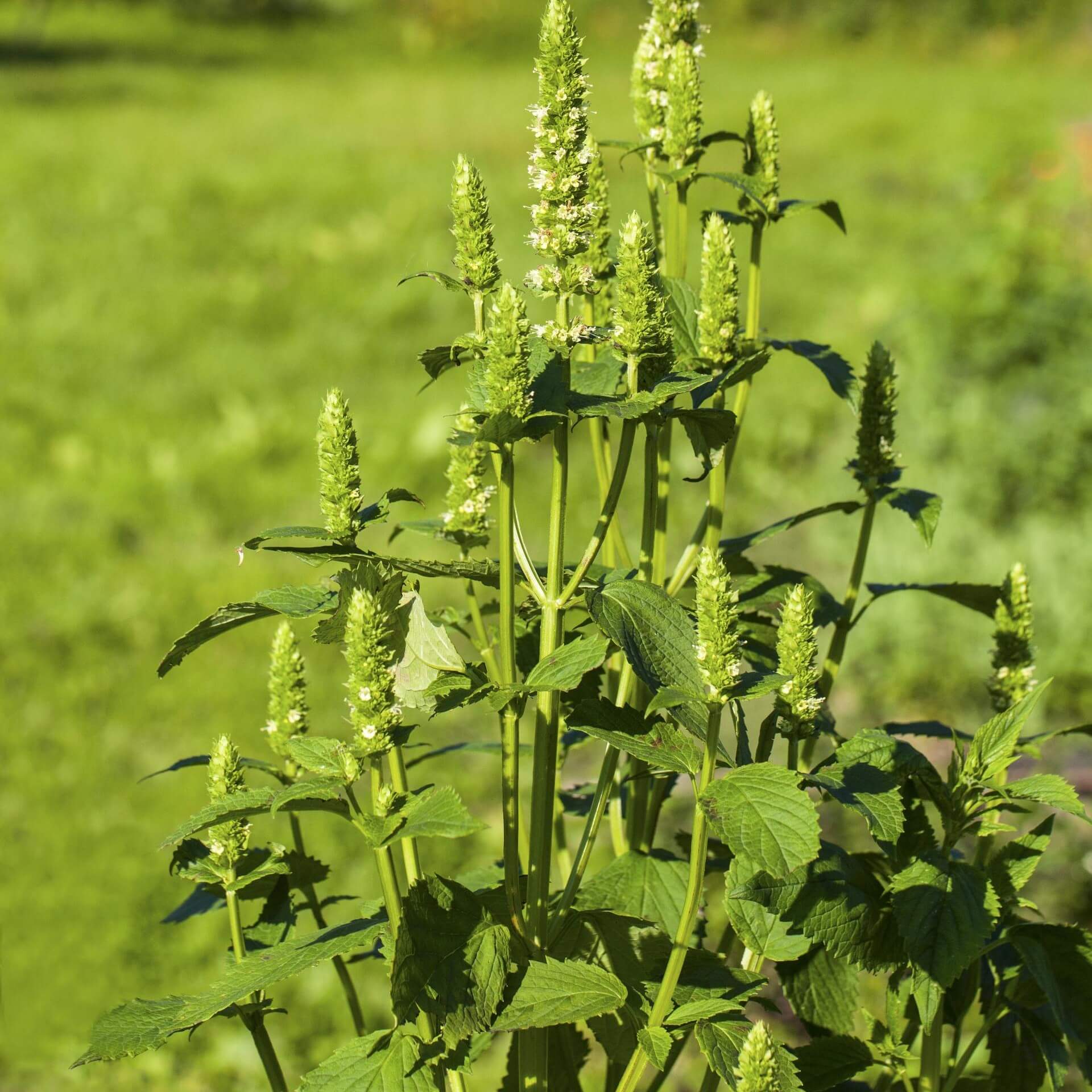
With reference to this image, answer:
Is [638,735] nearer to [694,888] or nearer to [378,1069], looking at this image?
[694,888]

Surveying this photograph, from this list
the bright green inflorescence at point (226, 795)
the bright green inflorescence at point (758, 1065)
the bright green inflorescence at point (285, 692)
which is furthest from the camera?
the bright green inflorescence at point (285, 692)

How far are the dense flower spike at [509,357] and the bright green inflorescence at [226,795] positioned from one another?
0.42 metres

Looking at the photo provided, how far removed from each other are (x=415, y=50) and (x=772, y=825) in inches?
688

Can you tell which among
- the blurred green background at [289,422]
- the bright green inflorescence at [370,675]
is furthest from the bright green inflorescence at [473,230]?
the blurred green background at [289,422]

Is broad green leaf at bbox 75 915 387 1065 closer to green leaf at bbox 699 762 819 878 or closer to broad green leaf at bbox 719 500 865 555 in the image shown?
green leaf at bbox 699 762 819 878

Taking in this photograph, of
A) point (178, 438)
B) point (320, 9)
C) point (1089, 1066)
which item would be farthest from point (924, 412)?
point (320, 9)

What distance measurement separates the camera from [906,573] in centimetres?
440

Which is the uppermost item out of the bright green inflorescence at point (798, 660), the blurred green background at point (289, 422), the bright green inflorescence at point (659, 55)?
the bright green inflorescence at point (659, 55)

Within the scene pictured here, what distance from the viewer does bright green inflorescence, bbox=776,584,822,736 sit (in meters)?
1.19

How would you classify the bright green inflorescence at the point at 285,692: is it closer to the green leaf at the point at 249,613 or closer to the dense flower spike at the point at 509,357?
the green leaf at the point at 249,613

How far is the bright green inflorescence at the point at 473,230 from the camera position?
115cm

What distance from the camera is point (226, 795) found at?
47.5 inches

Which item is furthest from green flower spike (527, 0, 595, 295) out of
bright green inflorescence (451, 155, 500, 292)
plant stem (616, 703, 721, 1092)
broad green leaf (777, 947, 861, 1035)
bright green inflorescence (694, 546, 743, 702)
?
broad green leaf (777, 947, 861, 1035)

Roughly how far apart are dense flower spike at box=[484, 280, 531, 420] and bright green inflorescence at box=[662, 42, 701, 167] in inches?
18.7
